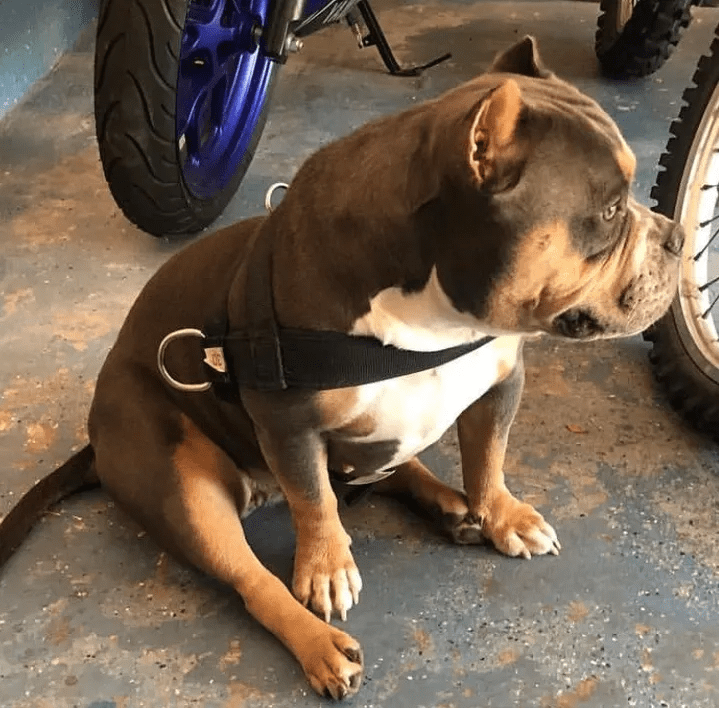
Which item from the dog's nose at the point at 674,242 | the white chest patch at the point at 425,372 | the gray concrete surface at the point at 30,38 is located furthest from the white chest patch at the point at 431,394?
the gray concrete surface at the point at 30,38

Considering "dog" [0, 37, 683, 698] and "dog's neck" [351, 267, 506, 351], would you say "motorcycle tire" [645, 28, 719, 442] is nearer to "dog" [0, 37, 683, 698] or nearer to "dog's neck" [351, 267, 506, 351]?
"dog" [0, 37, 683, 698]

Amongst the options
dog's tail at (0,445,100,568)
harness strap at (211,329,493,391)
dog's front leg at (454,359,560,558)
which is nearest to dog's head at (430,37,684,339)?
harness strap at (211,329,493,391)

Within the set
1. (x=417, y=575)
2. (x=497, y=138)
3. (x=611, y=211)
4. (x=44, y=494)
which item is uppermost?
Answer: (x=497, y=138)

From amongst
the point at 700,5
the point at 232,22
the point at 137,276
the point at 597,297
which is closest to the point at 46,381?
the point at 137,276

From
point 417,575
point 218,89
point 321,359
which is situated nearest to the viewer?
point 321,359

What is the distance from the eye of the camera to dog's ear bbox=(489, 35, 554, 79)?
146 cm

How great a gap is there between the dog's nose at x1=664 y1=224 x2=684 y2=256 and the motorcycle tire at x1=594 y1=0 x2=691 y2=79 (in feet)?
6.57

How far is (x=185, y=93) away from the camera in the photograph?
101 inches

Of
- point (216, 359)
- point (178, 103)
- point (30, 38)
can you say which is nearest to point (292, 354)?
point (216, 359)

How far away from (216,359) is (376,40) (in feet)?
7.31

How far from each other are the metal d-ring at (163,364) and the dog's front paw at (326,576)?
30 cm

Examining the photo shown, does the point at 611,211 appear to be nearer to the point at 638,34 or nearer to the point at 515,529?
the point at 515,529

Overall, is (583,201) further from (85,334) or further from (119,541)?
(85,334)

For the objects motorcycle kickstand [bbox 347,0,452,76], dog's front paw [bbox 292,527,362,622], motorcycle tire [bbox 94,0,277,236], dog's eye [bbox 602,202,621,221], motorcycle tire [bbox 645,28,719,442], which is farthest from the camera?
motorcycle kickstand [bbox 347,0,452,76]
